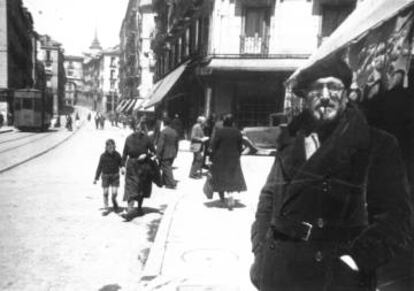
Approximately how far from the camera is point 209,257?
5.36 meters

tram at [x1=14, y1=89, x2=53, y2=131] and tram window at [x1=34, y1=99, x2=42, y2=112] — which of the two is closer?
tram at [x1=14, y1=89, x2=53, y2=131]

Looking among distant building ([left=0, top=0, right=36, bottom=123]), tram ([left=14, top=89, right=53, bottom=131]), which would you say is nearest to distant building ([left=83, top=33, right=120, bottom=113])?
distant building ([left=0, top=0, right=36, bottom=123])

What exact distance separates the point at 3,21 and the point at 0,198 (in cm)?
4591

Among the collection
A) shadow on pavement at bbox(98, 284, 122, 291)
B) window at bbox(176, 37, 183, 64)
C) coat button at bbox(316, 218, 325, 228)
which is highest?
window at bbox(176, 37, 183, 64)

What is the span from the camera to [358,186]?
2.01m

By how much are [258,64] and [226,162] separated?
13108 mm

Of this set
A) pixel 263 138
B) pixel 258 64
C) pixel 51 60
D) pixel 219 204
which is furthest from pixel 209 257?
pixel 51 60

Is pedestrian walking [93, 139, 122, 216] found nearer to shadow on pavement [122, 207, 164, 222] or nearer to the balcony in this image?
shadow on pavement [122, 207, 164, 222]

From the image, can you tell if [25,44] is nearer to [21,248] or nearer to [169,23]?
[169,23]

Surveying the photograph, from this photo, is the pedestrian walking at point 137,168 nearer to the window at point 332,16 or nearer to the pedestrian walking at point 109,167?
the pedestrian walking at point 109,167

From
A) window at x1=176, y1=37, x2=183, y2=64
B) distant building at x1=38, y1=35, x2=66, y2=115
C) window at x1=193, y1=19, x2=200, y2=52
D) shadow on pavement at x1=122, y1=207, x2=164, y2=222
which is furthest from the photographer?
distant building at x1=38, y1=35, x2=66, y2=115

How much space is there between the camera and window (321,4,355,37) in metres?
19.8

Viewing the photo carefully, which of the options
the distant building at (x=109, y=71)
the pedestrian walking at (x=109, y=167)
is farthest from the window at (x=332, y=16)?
the distant building at (x=109, y=71)

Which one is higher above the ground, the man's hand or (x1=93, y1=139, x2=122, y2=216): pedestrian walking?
the man's hand
